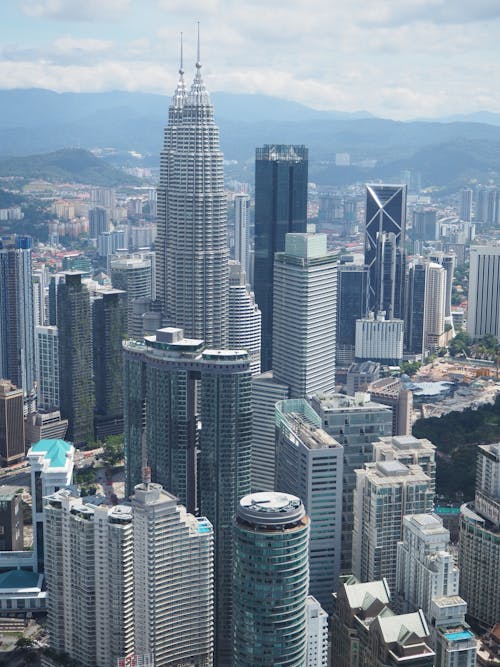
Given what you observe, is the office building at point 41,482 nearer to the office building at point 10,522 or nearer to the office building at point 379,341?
the office building at point 10,522

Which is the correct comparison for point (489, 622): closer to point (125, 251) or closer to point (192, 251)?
point (192, 251)

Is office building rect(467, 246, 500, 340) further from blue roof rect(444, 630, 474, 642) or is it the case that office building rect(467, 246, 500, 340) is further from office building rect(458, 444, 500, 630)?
blue roof rect(444, 630, 474, 642)

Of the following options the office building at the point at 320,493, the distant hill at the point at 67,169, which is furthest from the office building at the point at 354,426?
the distant hill at the point at 67,169

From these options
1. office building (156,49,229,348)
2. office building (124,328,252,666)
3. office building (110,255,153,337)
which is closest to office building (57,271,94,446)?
office building (156,49,229,348)

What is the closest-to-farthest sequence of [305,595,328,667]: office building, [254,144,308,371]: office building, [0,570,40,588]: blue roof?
[305,595,328,667]: office building, [0,570,40,588]: blue roof, [254,144,308,371]: office building

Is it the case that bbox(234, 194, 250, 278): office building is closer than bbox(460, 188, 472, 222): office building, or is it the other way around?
bbox(234, 194, 250, 278): office building

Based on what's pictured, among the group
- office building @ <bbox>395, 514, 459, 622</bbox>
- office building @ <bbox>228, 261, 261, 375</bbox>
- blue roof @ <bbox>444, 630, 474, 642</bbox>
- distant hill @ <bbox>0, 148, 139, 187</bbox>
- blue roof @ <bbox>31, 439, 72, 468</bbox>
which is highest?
distant hill @ <bbox>0, 148, 139, 187</bbox>

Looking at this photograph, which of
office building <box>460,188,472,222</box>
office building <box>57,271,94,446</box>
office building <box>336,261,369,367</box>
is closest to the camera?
office building <box>57,271,94,446</box>
